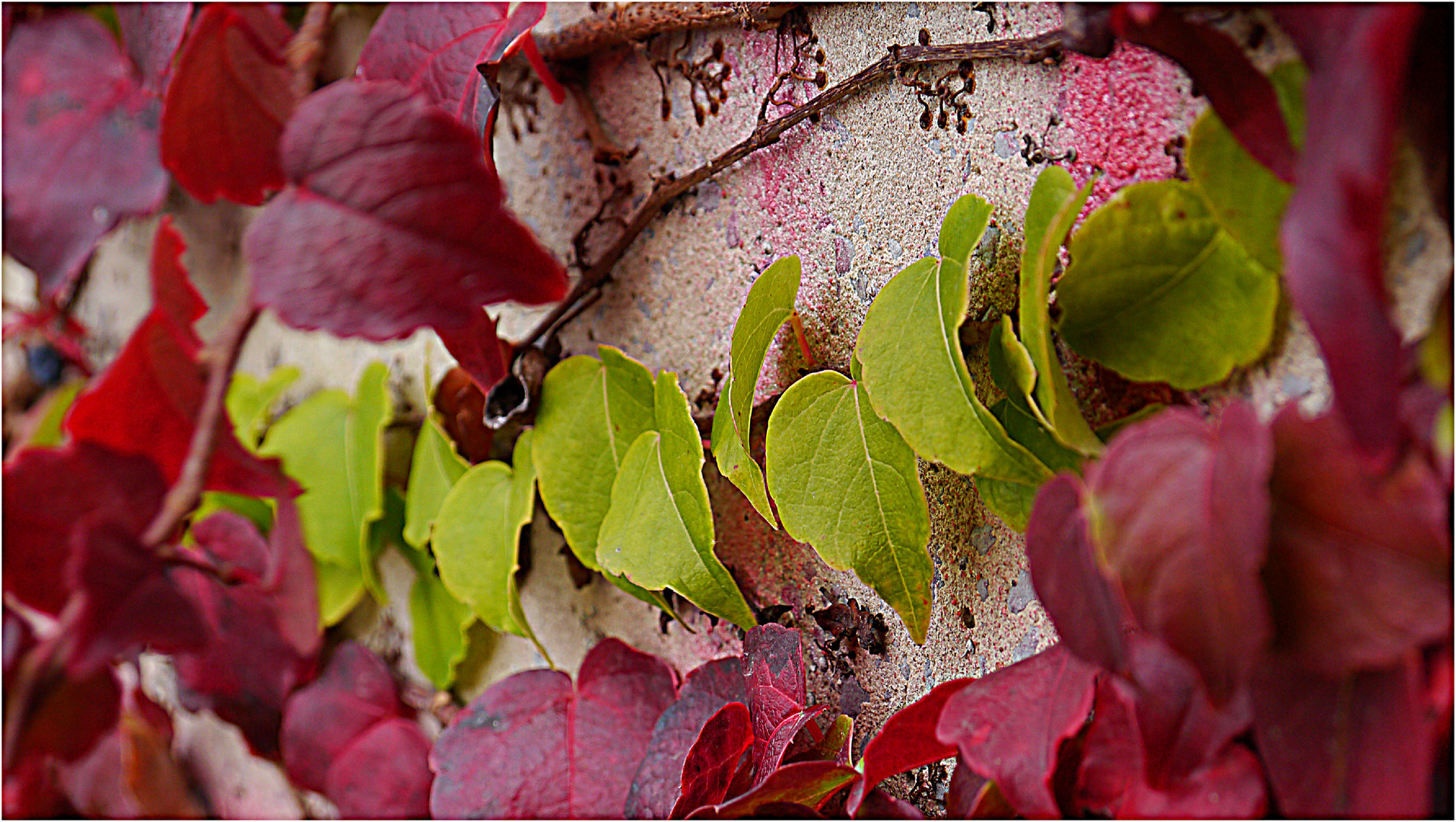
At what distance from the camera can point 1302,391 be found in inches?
10.8

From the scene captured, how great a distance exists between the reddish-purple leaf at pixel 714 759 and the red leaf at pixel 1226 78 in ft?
0.87

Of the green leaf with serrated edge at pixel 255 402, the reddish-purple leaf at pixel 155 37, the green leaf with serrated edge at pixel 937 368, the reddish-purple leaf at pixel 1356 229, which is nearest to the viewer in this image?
the reddish-purple leaf at pixel 1356 229

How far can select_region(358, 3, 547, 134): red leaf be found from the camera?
1.24 feet

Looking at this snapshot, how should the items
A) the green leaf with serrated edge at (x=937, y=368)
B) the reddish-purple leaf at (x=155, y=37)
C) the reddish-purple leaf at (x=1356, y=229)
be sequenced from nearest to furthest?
the reddish-purple leaf at (x=1356, y=229), the green leaf with serrated edge at (x=937, y=368), the reddish-purple leaf at (x=155, y=37)

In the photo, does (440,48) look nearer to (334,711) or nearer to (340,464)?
(340,464)

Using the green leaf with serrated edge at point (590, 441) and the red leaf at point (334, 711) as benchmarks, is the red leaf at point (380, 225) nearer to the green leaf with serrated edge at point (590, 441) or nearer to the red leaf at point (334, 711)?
the green leaf with serrated edge at point (590, 441)

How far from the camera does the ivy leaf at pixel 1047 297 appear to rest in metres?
0.27

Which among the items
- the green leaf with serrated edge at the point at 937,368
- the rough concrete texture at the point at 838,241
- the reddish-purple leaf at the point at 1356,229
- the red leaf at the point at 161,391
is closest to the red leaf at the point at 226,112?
the red leaf at the point at 161,391

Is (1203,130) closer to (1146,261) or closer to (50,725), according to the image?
(1146,261)

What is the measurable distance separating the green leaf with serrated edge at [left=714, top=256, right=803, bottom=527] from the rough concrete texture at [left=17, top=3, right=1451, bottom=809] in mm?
42

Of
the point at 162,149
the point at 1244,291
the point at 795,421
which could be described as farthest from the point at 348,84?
the point at 1244,291

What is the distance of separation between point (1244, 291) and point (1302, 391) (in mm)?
35

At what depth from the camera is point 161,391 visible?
373 millimetres

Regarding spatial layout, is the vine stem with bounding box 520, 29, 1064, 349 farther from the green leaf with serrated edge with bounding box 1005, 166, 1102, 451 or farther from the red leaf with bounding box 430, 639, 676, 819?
the red leaf with bounding box 430, 639, 676, 819
